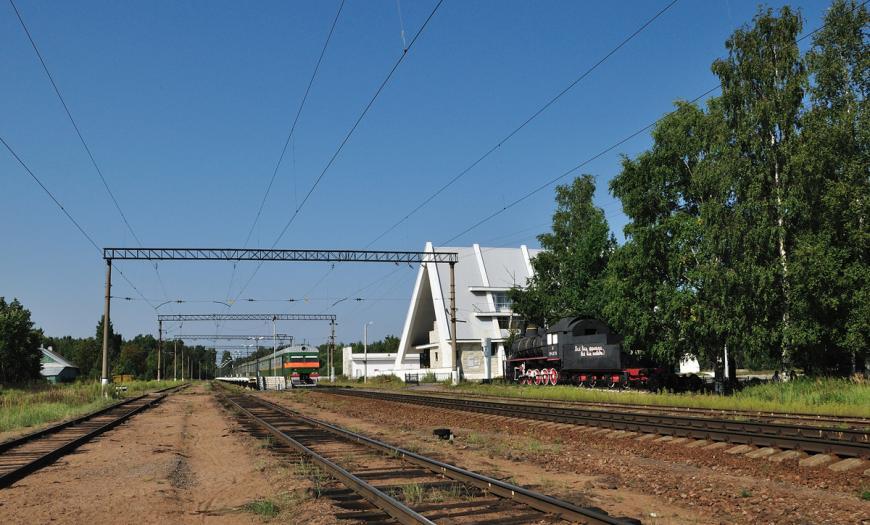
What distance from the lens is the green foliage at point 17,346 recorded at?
228ft

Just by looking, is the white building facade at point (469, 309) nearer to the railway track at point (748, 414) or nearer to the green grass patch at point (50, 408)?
the green grass patch at point (50, 408)

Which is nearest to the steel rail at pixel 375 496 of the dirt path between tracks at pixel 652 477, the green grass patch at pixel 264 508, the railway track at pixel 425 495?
the railway track at pixel 425 495

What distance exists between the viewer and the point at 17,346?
7206cm

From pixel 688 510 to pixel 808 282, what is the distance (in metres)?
23.2

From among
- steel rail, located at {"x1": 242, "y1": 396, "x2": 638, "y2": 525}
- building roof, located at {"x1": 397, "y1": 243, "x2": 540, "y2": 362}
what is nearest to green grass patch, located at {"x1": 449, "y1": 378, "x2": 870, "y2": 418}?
steel rail, located at {"x1": 242, "y1": 396, "x2": 638, "y2": 525}

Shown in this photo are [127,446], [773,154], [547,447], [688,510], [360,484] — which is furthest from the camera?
[773,154]

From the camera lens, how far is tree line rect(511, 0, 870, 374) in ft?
92.1

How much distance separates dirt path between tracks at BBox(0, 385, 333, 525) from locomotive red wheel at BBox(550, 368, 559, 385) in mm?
26062

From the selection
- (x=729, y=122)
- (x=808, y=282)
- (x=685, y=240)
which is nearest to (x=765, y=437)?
(x=808, y=282)

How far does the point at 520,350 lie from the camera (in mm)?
48000

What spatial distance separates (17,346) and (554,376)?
6114cm

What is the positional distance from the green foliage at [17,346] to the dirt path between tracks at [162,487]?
64.0 meters

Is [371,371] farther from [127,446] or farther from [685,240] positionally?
[127,446]

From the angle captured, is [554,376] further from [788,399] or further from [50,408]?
[50,408]
